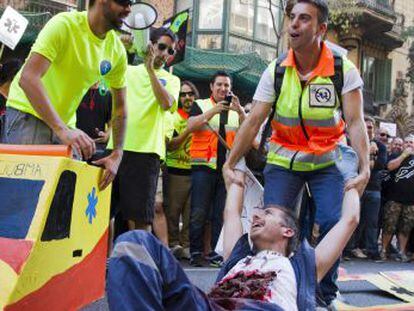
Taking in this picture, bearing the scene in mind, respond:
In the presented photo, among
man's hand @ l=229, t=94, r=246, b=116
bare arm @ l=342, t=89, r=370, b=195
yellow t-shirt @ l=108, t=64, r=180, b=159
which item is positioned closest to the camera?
bare arm @ l=342, t=89, r=370, b=195

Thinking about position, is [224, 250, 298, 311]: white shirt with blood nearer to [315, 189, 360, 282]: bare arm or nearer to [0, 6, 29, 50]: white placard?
[315, 189, 360, 282]: bare arm

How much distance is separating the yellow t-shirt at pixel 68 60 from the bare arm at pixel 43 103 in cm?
7

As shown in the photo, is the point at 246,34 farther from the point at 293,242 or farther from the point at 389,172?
the point at 293,242

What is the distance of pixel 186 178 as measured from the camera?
607cm

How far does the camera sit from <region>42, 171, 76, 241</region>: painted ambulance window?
8.22 ft

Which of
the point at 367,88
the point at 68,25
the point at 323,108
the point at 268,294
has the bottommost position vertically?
the point at 268,294

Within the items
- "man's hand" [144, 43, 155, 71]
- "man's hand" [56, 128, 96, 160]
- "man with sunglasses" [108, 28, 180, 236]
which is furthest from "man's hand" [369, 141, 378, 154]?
"man's hand" [56, 128, 96, 160]

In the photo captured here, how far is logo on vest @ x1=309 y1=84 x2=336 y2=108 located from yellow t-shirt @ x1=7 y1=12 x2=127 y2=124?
3.86 feet

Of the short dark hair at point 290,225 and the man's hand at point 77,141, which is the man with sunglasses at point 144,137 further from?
the short dark hair at point 290,225

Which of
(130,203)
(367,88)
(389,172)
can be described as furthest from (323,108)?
(367,88)

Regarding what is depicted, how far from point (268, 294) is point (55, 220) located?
0.97m

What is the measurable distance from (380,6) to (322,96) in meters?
21.4

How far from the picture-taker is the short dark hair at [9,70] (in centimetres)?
482

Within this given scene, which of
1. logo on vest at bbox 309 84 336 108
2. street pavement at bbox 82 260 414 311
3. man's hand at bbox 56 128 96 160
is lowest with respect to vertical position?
street pavement at bbox 82 260 414 311
